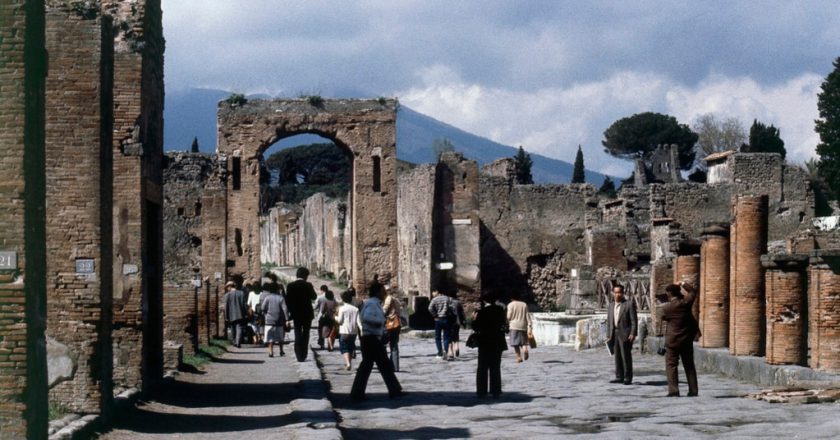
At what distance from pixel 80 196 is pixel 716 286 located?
35.2 feet

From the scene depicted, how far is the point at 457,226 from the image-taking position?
115 feet

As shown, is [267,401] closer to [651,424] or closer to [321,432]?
[321,432]

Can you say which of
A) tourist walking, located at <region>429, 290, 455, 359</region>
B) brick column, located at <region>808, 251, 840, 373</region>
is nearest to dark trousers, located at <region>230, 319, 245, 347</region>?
tourist walking, located at <region>429, 290, 455, 359</region>

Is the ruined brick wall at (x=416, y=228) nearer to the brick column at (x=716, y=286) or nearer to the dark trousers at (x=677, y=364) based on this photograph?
the brick column at (x=716, y=286)

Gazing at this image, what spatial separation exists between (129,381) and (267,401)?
1.30 metres

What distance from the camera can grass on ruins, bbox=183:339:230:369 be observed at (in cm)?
1817

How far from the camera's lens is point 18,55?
27.3 ft

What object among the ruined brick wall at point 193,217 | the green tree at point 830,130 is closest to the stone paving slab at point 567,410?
the ruined brick wall at point 193,217

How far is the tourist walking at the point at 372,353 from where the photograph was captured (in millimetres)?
13781

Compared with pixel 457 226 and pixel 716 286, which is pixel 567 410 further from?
pixel 457 226

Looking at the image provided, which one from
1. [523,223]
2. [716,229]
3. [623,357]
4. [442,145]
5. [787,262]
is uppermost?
[442,145]

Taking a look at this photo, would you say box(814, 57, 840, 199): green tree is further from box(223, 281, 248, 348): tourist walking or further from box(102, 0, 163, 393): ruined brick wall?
box(102, 0, 163, 393): ruined brick wall

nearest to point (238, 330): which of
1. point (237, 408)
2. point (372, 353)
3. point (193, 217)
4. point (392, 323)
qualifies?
point (392, 323)

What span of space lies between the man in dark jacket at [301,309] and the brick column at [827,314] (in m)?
6.93
